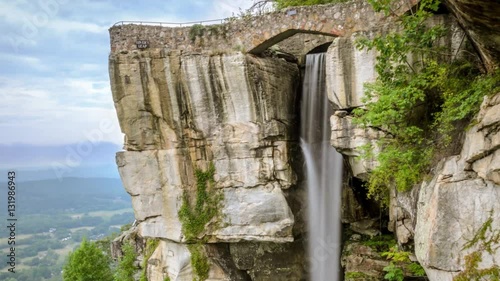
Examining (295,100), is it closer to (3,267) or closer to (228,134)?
(228,134)

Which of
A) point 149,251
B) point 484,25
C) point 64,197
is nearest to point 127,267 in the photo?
point 149,251

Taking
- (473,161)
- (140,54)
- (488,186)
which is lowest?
(488,186)

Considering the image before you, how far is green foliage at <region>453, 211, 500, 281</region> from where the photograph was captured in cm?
583

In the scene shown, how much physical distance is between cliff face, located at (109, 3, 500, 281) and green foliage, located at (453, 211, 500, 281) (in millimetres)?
3351

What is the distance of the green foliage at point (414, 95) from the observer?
7.41 meters

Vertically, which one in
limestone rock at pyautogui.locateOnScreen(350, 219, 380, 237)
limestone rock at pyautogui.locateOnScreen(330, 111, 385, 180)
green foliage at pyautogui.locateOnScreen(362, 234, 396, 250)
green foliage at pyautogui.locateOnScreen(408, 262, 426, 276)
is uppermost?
limestone rock at pyautogui.locateOnScreen(330, 111, 385, 180)

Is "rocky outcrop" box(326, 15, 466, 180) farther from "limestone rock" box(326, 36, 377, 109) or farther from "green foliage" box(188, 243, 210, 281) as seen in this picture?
"green foliage" box(188, 243, 210, 281)

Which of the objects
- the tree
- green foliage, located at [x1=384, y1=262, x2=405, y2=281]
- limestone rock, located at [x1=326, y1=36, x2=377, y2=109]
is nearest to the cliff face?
limestone rock, located at [x1=326, y1=36, x2=377, y2=109]

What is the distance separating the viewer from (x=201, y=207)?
12281mm

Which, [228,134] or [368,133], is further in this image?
[228,134]

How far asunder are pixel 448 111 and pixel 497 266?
2.84 metres

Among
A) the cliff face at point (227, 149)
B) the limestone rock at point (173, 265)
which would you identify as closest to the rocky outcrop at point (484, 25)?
the cliff face at point (227, 149)

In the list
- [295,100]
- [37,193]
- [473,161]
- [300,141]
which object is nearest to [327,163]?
[300,141]

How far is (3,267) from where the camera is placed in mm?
39844
